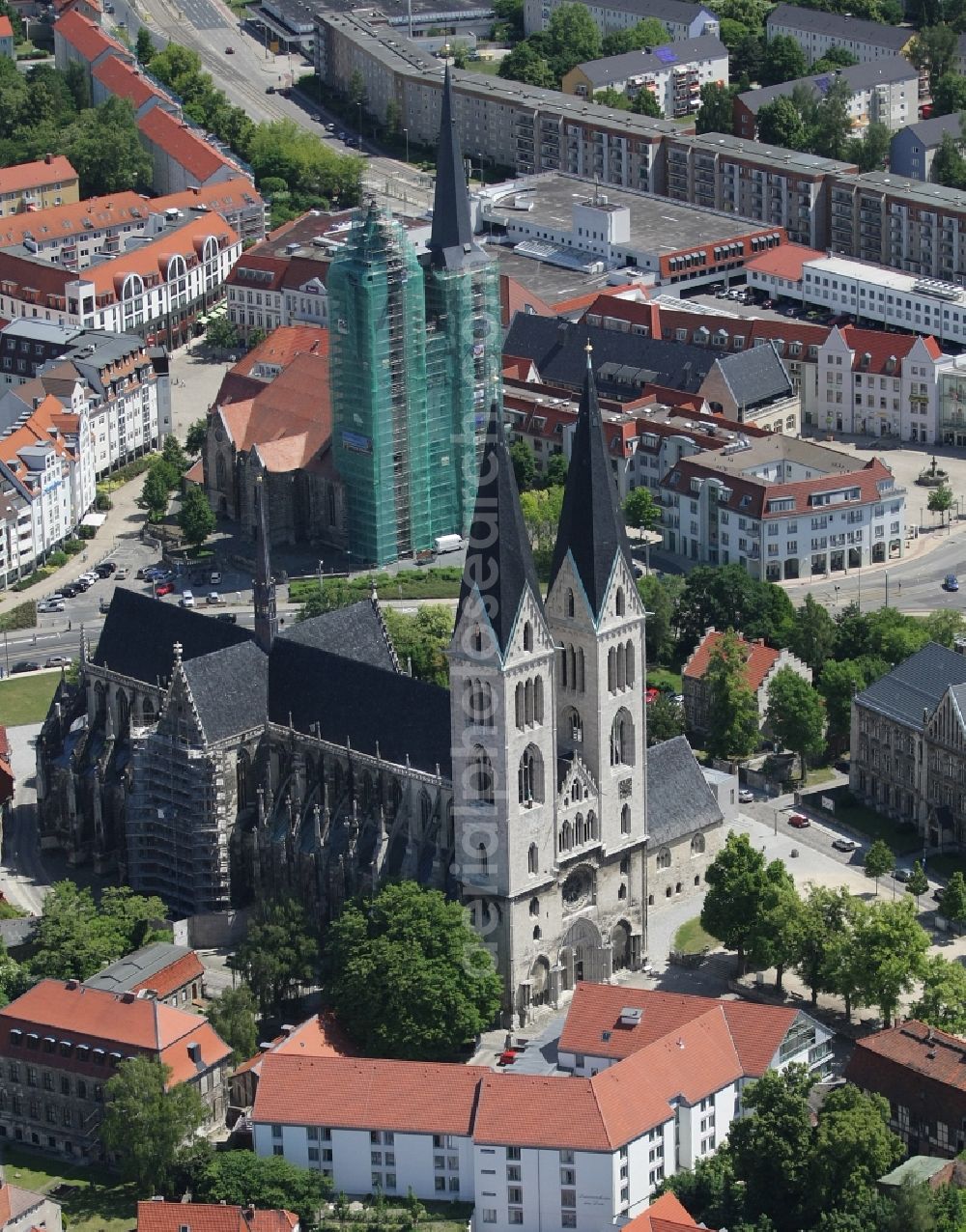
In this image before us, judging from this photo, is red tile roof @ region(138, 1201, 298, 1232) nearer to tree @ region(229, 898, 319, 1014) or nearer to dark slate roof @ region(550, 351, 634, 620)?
tree @ region(229, 898, 319, 1014)

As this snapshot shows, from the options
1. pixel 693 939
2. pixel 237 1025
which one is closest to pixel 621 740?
pixel 693 939

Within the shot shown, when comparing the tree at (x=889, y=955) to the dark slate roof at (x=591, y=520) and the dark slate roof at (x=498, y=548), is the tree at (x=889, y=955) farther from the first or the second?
the dark slate roof at (x=498, y=548)

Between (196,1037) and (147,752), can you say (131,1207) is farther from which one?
(147,752)

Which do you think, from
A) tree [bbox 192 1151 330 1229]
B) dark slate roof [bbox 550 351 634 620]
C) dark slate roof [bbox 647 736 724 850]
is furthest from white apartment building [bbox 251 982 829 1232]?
dark slate roof [bbox 550 351 634 620]

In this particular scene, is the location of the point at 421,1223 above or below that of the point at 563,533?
below

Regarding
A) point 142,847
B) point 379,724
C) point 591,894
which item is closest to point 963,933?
point 591,894

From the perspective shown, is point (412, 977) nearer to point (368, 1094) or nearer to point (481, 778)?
point (368, 1094)
